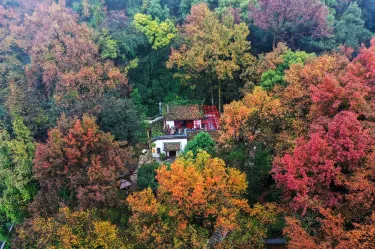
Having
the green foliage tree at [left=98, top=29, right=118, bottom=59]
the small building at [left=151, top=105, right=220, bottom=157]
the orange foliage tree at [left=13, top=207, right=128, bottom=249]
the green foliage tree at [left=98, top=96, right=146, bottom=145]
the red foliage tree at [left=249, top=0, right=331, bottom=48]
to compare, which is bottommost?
the orange foliage tree at [left=13, top=207, right=128, bottom=249]

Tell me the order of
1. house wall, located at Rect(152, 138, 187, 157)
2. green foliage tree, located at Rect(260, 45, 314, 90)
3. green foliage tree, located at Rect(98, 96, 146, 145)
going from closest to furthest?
1. green foliage tree, located at Rect(98, 96, 146, 145)
2. green foliage tree, located at Rect(260, 45, 314, 90)
3. house wall, located at Rect(152, 138, 187, 157)

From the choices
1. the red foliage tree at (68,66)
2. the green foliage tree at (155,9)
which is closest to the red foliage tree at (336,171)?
the red foliage tree at (68,66)

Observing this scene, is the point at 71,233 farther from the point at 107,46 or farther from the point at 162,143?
the point at 107,46

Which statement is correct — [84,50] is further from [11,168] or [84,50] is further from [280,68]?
[280,68]

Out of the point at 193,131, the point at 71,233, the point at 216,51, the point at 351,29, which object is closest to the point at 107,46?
the point at 216,51

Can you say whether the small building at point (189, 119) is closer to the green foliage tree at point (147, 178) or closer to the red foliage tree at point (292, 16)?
the green foliage tree at point (147, 178)

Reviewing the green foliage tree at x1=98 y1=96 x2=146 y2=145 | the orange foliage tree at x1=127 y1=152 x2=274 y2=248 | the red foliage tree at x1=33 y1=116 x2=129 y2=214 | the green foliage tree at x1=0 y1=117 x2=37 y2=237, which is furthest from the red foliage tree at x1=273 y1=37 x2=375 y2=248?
the green foliage tree at x1=0 y1=117 x2=37 y2=237

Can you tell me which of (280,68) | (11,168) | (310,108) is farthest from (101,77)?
(310,108)

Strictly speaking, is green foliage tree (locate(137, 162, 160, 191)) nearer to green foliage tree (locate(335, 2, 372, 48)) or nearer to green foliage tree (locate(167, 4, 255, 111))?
green foliage tree (locate(167, 4, 255, 111))
